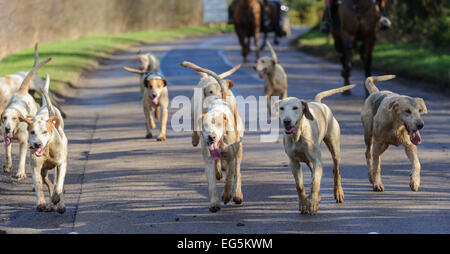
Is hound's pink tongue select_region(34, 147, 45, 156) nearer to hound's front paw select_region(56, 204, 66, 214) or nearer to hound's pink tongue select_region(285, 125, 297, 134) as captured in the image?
hound's front paw select_region(56, 204, 66, 214)

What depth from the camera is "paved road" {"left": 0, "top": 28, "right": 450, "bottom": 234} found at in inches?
291

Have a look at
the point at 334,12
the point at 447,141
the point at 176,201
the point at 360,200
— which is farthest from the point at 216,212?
the point at 334,12

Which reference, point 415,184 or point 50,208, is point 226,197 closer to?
point 50,208

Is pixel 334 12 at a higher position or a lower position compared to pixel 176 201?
higher

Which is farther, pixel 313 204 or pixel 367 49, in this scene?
pixel 367 49

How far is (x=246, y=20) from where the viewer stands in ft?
90.6

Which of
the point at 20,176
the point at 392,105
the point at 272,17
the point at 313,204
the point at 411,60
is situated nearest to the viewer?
the point at 313,204

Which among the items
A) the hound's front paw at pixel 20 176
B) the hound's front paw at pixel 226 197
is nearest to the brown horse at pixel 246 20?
the hound's front paw at pixel 20 176

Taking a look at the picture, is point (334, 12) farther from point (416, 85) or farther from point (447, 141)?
point (447, 141)

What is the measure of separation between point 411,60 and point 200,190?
14993 millimetres

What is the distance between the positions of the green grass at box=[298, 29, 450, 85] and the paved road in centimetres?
436

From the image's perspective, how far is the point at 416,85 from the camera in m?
19.1

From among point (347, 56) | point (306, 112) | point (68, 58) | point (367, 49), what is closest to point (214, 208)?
point (306, 112)

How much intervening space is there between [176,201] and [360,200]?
6.19 ft
